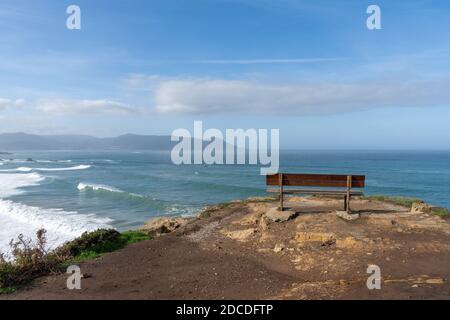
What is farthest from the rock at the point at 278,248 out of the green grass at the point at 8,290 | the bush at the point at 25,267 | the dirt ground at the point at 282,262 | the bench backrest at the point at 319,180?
the green grass at the point at 8,290

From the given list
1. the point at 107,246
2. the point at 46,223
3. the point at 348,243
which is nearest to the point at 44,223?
the point at 46,223

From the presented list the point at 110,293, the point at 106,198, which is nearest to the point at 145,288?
the point at 110,293

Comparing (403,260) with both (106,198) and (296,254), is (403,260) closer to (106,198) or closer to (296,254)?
(296,254)

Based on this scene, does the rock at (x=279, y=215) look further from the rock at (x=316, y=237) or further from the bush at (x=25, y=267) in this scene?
the bush at (x=25, y=267)

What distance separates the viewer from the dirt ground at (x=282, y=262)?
263 inches

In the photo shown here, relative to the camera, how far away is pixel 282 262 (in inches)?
331

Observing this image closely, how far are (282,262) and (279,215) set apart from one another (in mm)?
2790

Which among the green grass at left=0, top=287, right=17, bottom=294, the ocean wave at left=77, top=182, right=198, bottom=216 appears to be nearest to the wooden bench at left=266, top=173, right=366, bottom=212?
the green grass at left=0, top=287, right=17, bottom=294

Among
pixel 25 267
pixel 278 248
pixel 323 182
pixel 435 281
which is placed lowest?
pixel 25 267

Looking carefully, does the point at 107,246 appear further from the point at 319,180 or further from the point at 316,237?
the point at 319,180

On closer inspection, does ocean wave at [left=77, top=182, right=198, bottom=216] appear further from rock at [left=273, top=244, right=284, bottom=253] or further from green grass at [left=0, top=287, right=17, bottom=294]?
green grass at [left=0, top=287, right=17, bottom=294]

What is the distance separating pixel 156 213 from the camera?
2595cm

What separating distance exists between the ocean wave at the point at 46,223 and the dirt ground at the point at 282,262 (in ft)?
30.2
